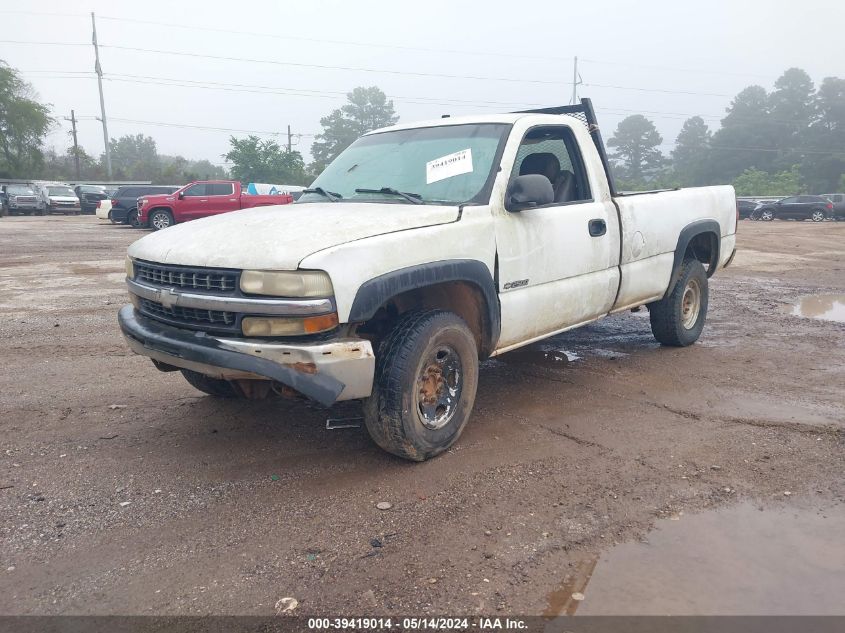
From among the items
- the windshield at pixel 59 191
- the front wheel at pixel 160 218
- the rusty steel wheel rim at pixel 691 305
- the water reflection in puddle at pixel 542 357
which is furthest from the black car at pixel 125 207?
the rusty steel wheel rim at pixel 691 305

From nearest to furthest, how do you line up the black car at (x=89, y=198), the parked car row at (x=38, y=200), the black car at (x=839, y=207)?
the parked car row at (x=38, y=200) < the black car at (x=839, y=207) < the black car at (x=89, y=198)

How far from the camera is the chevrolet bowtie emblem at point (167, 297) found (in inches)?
133

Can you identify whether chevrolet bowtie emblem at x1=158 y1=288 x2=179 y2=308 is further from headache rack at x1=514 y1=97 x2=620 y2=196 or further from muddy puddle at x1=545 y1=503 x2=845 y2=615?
headache rack at x1=514 y1=97 x2=620 y2=196

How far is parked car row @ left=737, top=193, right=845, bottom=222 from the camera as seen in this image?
33031 millimetres

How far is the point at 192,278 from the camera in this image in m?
3.36

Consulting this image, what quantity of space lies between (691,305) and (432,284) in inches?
153

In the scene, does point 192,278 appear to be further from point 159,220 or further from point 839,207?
point 839,207

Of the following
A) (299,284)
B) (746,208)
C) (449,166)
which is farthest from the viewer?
(746,208)

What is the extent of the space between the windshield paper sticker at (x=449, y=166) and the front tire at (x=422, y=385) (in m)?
0.96

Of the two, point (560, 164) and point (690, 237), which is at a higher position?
point (560, 164)

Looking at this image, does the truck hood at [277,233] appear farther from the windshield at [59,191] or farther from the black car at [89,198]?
the black car at [89,198]

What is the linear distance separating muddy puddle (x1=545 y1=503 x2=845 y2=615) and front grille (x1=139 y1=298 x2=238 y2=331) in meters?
1.89

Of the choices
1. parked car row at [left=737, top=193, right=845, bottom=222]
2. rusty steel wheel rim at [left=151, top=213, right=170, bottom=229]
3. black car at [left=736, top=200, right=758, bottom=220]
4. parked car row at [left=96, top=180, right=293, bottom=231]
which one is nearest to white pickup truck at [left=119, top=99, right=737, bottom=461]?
parked car row at [left=96, top=180, right=293, bottom=231]

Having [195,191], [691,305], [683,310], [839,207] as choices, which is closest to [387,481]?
[683,310]
